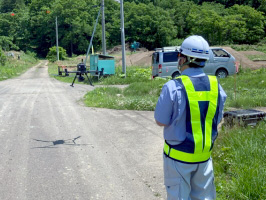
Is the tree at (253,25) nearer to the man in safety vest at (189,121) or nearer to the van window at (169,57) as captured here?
the van window at (169,57)

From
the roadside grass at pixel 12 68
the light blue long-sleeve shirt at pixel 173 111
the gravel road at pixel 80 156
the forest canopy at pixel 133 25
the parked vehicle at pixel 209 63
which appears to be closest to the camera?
the light blue long-sleeve shirt at pixel 173 111

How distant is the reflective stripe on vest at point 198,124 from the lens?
9.28 ft

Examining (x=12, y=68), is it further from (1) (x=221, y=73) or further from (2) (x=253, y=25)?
(2) (x=253, y=25)

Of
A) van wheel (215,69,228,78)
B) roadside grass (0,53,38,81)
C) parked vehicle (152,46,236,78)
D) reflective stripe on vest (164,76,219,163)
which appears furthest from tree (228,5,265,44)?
reflective stripe on vest (164,76,219,163)

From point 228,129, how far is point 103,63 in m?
19.1

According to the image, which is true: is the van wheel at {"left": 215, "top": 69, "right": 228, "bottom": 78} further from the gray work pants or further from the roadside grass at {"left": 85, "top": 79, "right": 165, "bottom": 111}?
the gray work pants

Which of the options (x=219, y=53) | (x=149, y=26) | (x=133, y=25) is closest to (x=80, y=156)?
(x=219, y=53)

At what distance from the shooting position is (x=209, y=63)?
1938cm

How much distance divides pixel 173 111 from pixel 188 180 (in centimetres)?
61

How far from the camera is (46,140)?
7512mm

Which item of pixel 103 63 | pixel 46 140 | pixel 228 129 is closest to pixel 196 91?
pixel 228 129

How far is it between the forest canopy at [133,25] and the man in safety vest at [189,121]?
6676 cm

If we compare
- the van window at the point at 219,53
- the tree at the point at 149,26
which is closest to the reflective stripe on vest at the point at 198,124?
the van window at the point at 219,53

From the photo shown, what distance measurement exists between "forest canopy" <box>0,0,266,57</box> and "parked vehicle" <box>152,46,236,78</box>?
49.2m
